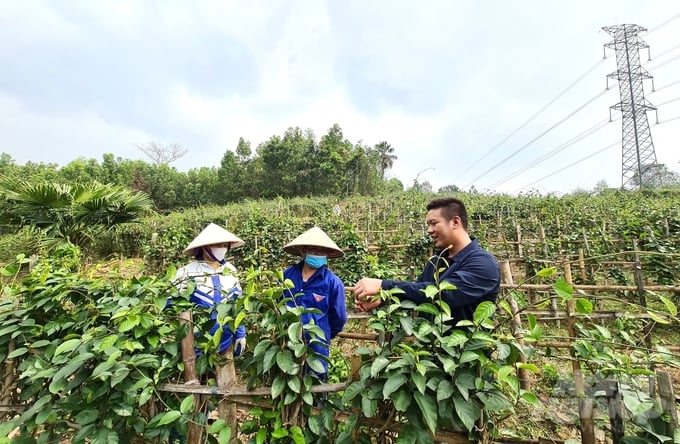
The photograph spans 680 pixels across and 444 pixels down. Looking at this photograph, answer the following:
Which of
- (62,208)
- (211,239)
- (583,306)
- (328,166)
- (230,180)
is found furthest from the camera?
(230,180)

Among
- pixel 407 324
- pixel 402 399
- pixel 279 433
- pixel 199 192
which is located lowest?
pixel 279 433

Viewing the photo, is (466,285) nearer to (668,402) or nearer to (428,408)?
(428,408)

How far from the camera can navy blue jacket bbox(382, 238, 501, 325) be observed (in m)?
1.31

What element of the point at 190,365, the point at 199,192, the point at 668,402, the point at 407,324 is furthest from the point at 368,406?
the point at 199,192

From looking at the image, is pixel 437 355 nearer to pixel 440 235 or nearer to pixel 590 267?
pixel 440 235

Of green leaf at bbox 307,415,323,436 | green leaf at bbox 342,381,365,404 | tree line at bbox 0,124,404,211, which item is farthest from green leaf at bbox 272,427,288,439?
tree line at bbox 0,124,404,211

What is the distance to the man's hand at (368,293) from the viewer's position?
4.24 ft

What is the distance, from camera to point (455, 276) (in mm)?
1386

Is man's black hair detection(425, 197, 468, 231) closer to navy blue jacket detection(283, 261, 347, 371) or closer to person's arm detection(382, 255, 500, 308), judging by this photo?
person's arm detection(382, 255, 500, 308)

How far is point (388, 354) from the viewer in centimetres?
111

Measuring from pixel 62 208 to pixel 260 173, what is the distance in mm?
23419

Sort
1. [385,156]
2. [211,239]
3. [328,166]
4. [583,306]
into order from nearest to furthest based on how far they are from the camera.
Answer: [583,306] < [211,239] < [328,166] < [385,156]

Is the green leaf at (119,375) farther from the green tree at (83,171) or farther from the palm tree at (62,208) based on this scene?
the green tree at (83,171)

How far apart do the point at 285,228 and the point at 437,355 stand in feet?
22.1
